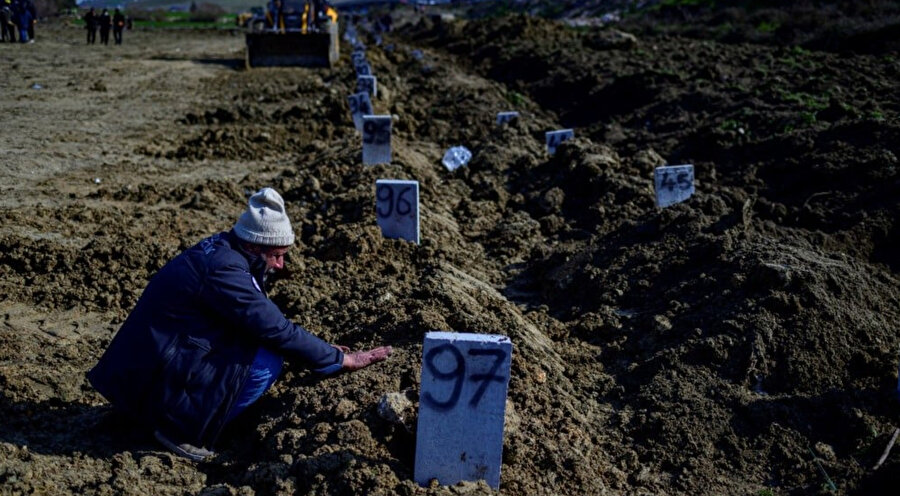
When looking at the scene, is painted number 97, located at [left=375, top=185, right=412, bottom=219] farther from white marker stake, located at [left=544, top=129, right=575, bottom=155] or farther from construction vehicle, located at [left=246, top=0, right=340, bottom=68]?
construction vehicle, located at [left=246, top=0, right=340, bottom=68]

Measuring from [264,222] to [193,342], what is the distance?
0.68 metres

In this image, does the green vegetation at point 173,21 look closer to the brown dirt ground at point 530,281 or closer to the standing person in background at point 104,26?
the standing person in background at point 104,26

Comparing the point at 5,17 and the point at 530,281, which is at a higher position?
the point at 5,17

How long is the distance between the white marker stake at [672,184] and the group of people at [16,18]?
1032 inches

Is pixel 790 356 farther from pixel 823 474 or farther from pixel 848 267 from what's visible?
pixel 848 267

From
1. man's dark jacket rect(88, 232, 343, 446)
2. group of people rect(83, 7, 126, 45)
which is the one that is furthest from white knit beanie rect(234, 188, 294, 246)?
group of people rect(83, 7, 126, 45)

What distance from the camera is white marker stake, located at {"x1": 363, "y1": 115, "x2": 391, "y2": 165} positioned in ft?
28.8

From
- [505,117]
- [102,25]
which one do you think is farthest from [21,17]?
[505,117]

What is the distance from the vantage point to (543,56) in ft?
67.4

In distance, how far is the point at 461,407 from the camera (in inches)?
144

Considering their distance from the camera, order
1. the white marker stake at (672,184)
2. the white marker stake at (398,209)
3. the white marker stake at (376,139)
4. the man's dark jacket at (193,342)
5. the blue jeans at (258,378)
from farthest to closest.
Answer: the white marker stake at (376,139) → the white marker stake at (672,184) → the white marker stake at (398,209) → the blue jeans at (258,378) → the man's dark jacket at (193,342)

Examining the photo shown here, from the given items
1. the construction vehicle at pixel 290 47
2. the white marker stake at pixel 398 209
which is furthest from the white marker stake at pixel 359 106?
the construction vehicle at pixel 290 47

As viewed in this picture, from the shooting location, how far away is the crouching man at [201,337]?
13.4 ft

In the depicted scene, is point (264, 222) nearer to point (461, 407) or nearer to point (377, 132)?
point (461, 407)
